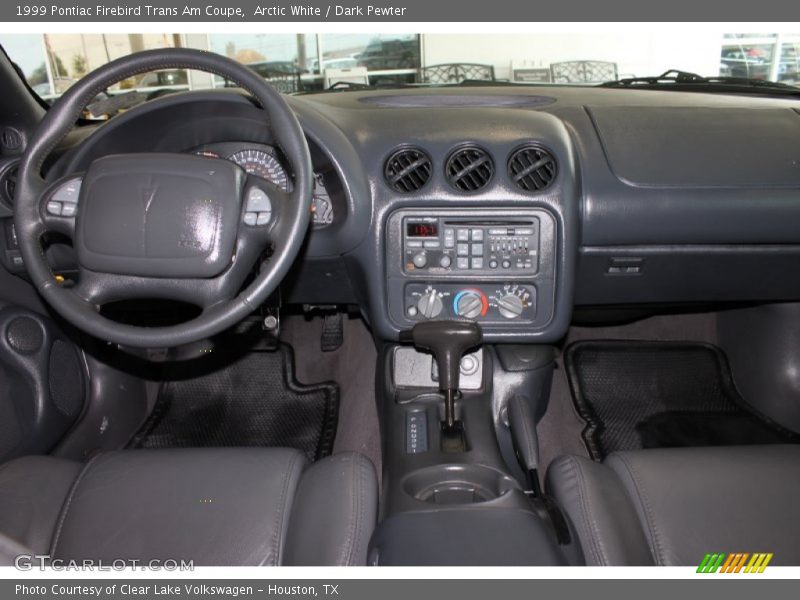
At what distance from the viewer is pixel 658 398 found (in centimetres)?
227

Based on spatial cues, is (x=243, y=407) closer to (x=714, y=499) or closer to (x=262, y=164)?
(x=262, y=164)

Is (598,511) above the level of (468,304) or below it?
below

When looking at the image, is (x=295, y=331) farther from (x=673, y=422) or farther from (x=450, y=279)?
(x=673, y=422)

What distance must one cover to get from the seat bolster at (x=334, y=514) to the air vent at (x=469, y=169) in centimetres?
70

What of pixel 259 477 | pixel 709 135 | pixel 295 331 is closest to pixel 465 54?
pixel 709 135

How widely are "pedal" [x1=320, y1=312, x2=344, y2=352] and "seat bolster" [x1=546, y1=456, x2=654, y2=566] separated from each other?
1315 millimetres

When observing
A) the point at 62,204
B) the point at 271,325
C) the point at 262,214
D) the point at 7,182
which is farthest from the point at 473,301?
the point at 7,182

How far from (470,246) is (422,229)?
128 millimetres

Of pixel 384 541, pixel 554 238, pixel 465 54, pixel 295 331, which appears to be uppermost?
pixel 465 54

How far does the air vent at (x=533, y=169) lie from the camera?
1.52 metres

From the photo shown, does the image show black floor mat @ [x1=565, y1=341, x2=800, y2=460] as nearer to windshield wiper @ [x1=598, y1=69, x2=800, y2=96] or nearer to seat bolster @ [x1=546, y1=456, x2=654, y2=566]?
seat bolster @ [x1=546, y1=456, x2=654, y2=566]

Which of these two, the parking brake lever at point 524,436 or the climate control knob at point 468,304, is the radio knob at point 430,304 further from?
the parking brake lever at point 524,436

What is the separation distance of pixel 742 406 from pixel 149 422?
215 centimetres

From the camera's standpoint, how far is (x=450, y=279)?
1597 mm
